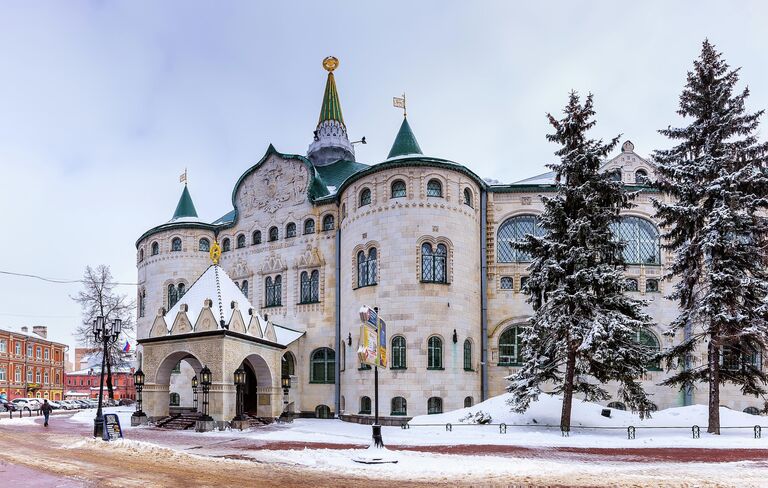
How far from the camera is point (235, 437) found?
76.8 feet

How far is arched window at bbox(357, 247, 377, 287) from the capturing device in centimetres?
3109

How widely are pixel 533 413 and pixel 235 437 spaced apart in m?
11.9

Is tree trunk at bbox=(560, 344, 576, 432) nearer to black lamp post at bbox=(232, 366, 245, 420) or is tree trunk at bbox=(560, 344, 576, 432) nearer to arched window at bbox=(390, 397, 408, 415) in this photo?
arched window at bbox=(390, 397, 408, 415)

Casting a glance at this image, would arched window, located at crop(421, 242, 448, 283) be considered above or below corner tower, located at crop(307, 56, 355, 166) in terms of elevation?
below

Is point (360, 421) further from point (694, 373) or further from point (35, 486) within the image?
point (35, 486)

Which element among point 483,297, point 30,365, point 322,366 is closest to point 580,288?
point 483,297

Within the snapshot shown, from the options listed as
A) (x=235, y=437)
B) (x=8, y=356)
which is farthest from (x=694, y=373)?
(x=8, y=356)

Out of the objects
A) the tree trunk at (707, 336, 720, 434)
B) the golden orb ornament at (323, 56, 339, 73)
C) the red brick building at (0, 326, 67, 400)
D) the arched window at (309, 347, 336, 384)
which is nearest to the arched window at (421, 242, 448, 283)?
the arched window at (309, 347, 336, 384)

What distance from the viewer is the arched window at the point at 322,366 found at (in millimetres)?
34125

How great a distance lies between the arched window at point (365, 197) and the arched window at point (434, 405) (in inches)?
404

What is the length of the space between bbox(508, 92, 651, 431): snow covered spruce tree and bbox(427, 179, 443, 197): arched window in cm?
732

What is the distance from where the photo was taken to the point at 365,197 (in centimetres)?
3222

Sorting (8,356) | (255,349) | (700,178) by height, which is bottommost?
(8,356)

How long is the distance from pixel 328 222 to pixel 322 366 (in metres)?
8.17
